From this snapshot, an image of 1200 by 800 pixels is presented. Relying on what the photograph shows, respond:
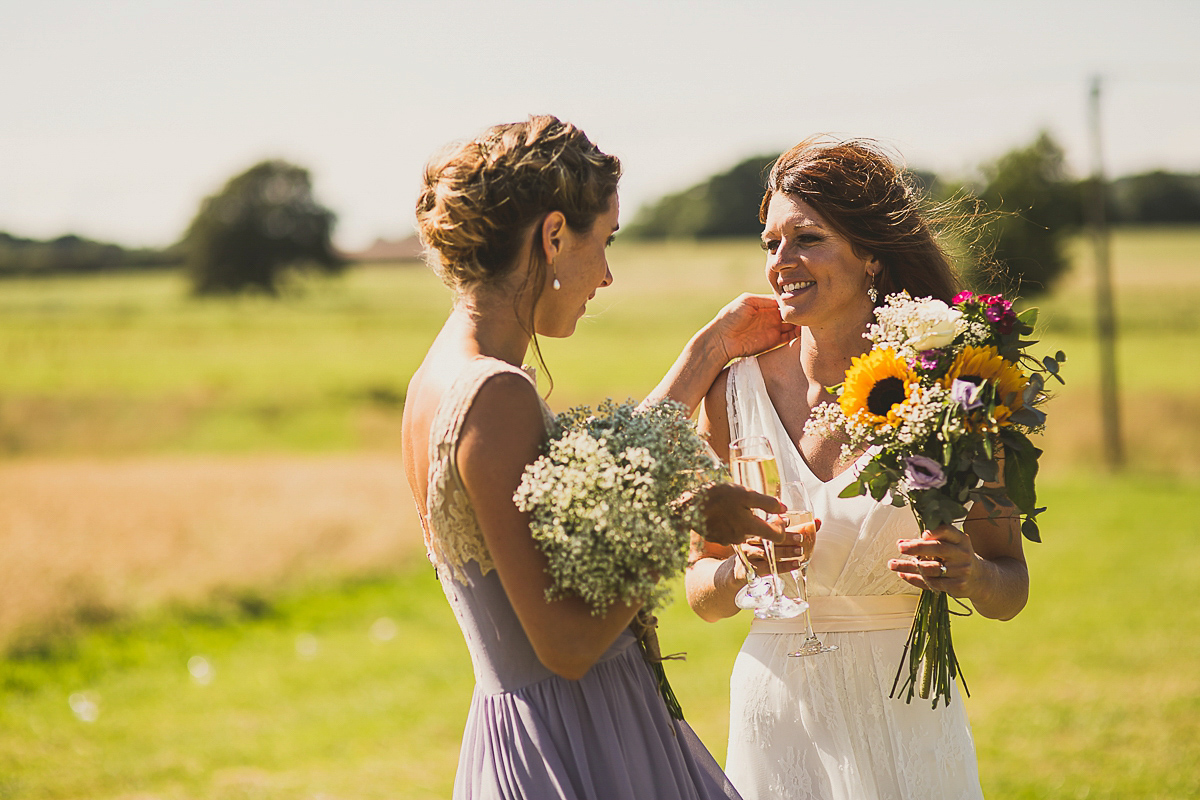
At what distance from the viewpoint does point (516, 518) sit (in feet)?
7.04

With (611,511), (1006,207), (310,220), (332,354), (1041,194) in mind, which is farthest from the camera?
(310,220)

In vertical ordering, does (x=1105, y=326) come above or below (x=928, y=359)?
below

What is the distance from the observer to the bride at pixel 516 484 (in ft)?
7.10

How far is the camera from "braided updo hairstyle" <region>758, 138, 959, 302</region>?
3.25m

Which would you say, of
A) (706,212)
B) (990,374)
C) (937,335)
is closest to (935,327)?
(937,335)

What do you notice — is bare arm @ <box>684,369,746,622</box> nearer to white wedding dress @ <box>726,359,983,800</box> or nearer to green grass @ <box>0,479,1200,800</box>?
white wedding dress @ <box>726,359,983,800</box>

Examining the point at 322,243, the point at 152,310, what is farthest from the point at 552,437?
the point at 322,243

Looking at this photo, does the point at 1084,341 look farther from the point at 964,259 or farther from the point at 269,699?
the point at 964,259

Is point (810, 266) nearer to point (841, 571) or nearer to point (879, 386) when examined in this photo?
point (879, 386)

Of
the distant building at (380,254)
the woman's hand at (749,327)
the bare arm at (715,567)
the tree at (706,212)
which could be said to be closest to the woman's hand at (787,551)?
the bare arm at (715,567)

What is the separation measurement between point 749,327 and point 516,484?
1.63m

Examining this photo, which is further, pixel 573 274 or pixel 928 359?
pixel 928 359

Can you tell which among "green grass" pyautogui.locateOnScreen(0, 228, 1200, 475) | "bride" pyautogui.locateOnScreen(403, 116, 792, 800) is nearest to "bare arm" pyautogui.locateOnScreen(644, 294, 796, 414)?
"bride" pyautogui.locateOnScreen(403, 116, 792, 800)

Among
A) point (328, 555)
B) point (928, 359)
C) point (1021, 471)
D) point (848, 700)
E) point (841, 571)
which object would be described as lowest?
point (328, 555)
